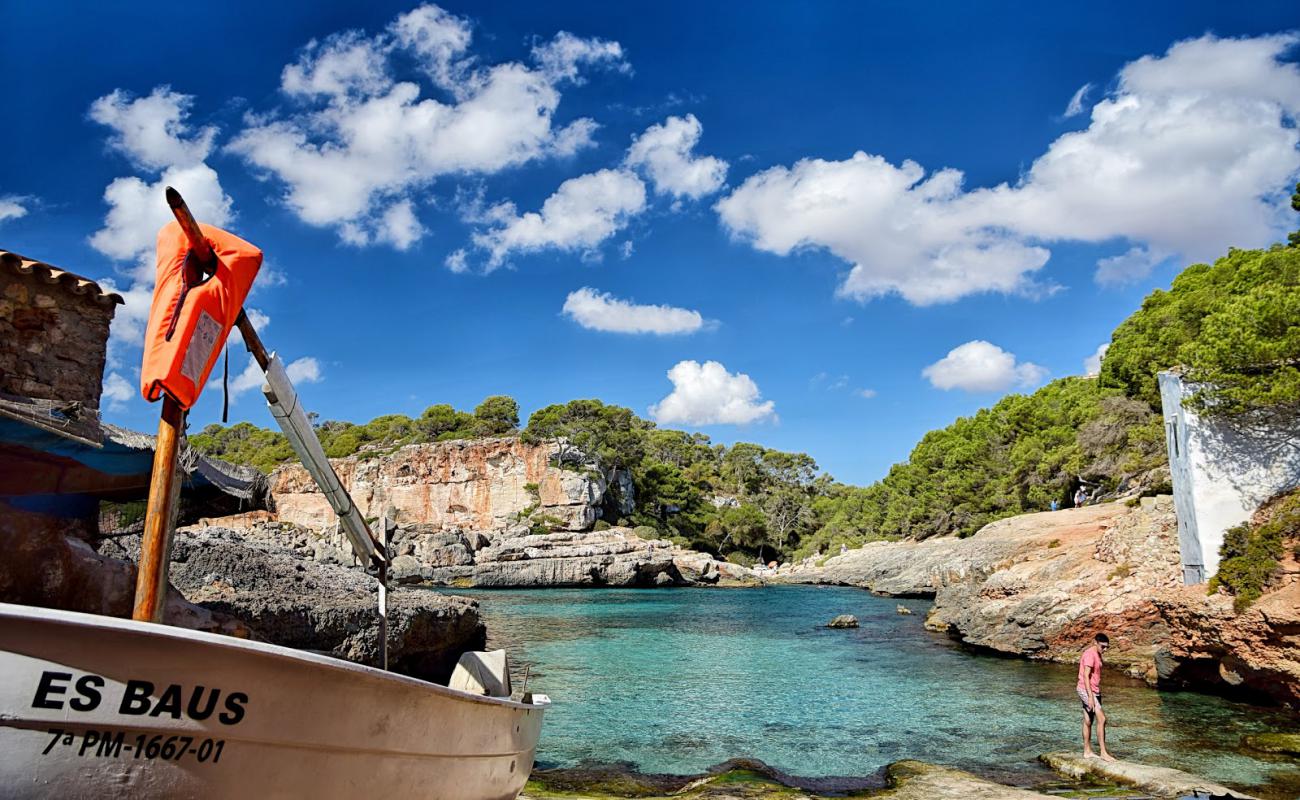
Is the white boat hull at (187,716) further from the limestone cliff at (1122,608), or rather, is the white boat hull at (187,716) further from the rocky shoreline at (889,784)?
the limestone cliff at (1122,608)

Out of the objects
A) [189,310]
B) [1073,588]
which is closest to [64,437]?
[189,310]

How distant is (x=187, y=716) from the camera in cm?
344

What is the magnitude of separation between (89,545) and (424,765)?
5956 millimetres

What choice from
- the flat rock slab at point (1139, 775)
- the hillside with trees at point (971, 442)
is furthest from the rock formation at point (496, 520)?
the flat rock slab at point (1139, 775)

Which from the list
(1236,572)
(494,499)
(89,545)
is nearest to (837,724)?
(1236,572)

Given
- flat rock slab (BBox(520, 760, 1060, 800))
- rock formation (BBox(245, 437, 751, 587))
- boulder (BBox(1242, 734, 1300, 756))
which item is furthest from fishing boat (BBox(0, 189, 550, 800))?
rock formation (BBox(245, 437, 751, 587))

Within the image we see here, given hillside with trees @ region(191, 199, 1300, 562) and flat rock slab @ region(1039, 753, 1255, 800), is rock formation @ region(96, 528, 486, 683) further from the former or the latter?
hillside with trees @ region(191, 199, 1300, 562)

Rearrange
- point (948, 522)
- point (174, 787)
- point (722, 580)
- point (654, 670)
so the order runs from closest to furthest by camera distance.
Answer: point (174, 787) < point (654, 670) < point (948, 522) < point (722, 580)

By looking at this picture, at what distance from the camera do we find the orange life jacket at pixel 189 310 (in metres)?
3.83

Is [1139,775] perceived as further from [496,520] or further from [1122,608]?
[496,520]

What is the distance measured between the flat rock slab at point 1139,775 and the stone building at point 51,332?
443 inches

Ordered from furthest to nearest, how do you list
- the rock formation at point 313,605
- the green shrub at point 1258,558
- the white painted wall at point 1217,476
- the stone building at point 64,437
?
the white painted wall at point 1217,476, the green shrub at point 1258,558, the rock formation at point 313,605, the stone building at point 64,437

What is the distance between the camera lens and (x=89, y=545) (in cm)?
819

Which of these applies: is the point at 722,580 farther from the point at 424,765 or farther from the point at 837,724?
the point at 424,765
